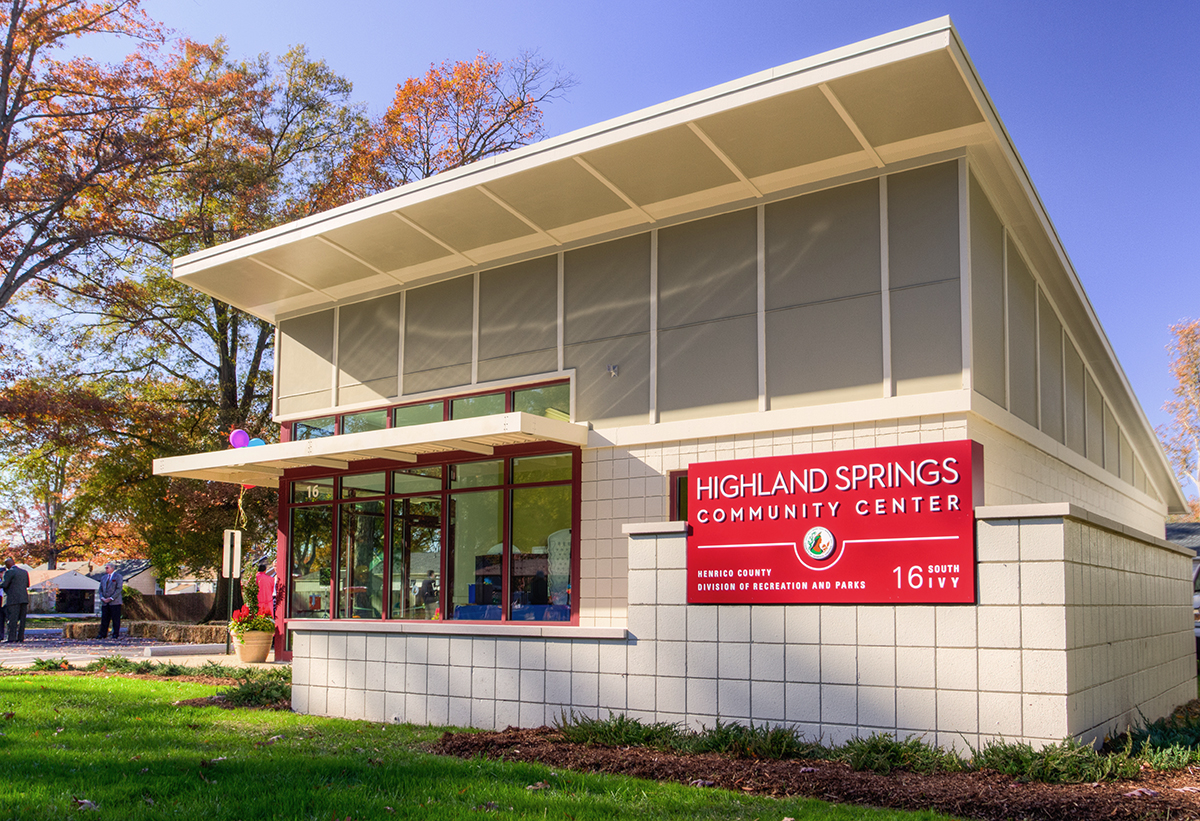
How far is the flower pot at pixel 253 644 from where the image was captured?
54.0ft

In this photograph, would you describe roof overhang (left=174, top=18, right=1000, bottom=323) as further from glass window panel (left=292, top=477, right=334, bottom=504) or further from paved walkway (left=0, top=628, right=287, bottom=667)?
paved walkway (left=0, top=628, right=287, bottom=667)

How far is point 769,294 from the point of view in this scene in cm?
1173

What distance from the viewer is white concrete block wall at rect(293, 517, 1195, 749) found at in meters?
7.20

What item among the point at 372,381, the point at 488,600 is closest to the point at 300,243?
the point at 372,381

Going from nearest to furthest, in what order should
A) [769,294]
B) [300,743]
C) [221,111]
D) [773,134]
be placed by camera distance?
[300,743]
[773,134]
[769,294]
[221,111]

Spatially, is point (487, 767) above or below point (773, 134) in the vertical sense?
below

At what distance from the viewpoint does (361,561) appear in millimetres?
15258

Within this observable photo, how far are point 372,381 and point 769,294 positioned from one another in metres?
6.99

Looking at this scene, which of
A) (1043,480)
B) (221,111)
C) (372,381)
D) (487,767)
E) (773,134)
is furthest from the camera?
(221,111)

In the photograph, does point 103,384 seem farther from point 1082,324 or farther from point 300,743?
point 1082,324

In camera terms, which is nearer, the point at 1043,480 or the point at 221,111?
the point at 1043,480

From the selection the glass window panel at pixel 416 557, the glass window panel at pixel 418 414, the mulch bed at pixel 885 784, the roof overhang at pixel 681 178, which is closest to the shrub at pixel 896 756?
the mulch bed at pixel 885 784

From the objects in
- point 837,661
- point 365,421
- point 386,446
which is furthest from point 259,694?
point 837,661

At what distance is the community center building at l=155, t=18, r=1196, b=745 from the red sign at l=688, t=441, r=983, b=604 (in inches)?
1.1
